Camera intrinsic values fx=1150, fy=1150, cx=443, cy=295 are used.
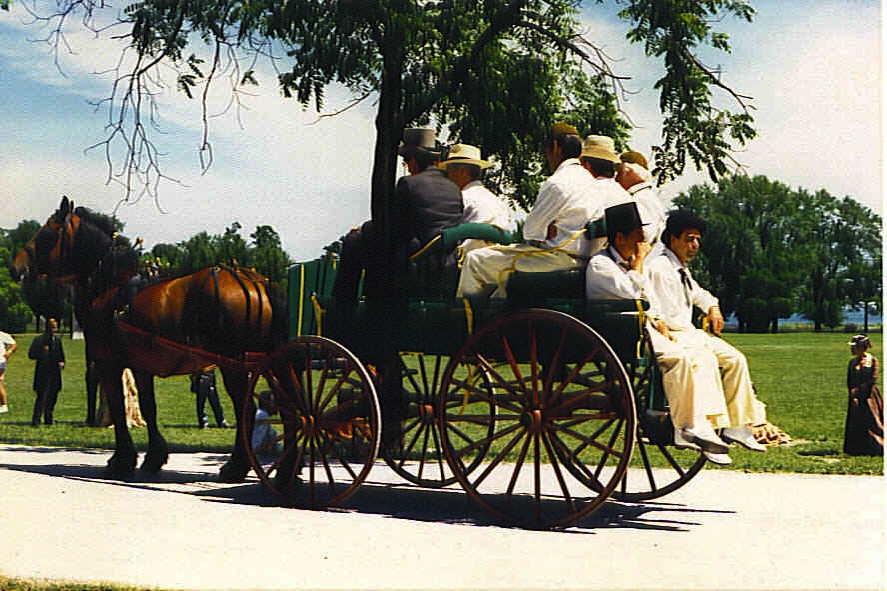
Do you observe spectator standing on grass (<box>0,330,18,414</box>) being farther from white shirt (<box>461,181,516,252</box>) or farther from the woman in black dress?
the woman in black dress

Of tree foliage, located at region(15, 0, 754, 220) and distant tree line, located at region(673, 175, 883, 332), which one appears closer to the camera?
tree foliage, located at region(15, 0, 754, 220)

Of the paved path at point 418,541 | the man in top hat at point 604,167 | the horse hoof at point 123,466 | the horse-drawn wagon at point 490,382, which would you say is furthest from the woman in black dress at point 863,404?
the horse hoof at point 123,466

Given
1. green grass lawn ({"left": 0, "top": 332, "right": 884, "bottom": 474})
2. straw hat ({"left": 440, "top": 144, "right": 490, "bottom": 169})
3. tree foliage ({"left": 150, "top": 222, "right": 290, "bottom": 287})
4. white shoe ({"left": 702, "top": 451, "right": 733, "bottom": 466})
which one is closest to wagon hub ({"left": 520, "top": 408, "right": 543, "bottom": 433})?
white shoe ({"left": 702, "top": 451, "right": 733, "bottom": 466})

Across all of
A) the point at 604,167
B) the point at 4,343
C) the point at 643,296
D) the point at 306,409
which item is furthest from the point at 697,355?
the point at 4,343

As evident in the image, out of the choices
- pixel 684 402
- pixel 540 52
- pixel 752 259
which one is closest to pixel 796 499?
pixel 684 402

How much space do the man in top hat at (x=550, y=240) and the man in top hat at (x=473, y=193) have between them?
23.9 inches

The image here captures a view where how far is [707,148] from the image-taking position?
501 inches

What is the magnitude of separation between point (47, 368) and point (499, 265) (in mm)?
11244

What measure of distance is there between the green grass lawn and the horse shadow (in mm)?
2683

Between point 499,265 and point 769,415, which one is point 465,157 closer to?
point 499,265

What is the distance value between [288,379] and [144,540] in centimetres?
191

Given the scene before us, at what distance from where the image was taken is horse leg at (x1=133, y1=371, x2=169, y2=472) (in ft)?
33.7

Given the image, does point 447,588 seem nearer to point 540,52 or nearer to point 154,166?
point 154,166

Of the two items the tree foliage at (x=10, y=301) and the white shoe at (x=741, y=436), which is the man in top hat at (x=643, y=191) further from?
the tree foliage at (x=10, y=301)
